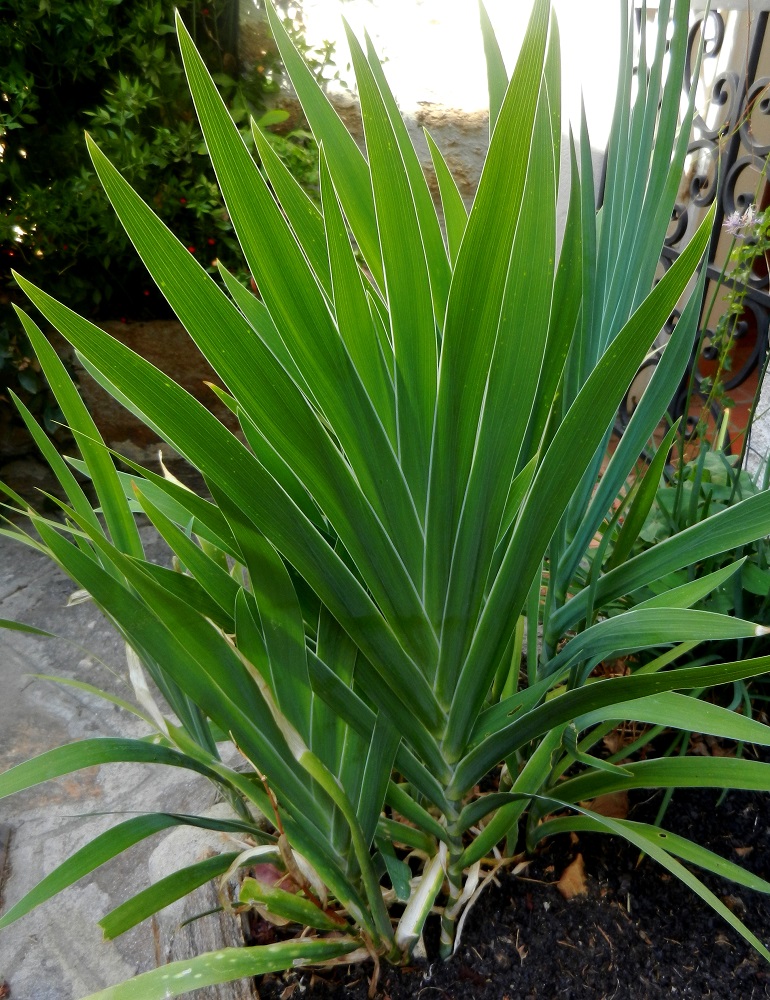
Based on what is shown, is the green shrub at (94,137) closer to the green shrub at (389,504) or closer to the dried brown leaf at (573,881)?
the green shrub at (389,504)

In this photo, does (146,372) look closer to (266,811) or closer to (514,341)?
(514,341)

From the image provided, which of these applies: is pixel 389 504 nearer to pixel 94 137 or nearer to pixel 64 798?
pixel 64 798

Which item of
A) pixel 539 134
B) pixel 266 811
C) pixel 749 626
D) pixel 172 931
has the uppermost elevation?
pixel 539 134

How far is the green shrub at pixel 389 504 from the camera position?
0.46 meters

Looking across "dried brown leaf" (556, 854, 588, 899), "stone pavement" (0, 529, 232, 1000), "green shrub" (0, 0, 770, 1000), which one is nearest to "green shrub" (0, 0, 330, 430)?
"stone pavement" (0, 529, 232, 1000)

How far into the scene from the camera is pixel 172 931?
0.82m

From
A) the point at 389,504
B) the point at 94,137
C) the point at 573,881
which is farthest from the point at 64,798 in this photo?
the point at 94,137

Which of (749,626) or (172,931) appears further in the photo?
(172,931)

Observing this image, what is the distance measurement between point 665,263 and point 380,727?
1.81 metres

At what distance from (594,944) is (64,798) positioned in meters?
1.04

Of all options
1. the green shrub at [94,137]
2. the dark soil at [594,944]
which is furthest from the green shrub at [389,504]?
the green shrub at [94,137]

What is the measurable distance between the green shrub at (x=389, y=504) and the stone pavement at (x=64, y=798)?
149 millimetres

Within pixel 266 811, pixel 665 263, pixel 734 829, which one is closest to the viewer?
pixel 266 811

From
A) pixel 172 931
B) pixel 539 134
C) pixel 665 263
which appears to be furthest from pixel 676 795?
pixel 665 263
